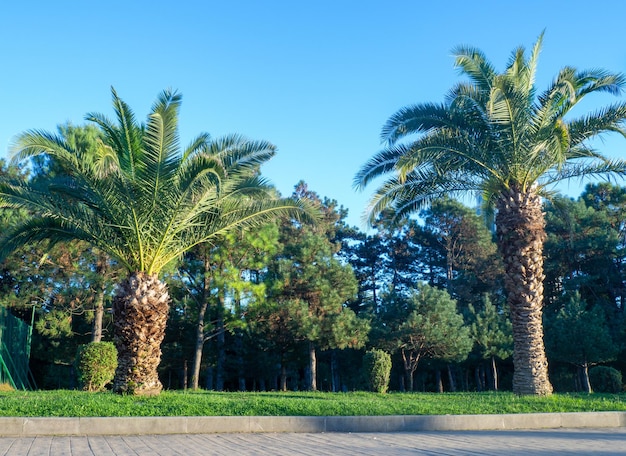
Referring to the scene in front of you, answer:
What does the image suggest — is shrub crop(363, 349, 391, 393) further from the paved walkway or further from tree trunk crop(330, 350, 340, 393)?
tree trunk crop(330, 350, 340, 393)

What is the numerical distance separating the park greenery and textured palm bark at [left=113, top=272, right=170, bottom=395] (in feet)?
0.13

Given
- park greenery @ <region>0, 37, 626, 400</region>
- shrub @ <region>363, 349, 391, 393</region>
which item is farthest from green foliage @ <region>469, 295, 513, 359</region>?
shrub @ <region>363, 349, 391, 393</region>

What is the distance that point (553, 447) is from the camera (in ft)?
25.5

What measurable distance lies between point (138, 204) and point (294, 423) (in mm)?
6786

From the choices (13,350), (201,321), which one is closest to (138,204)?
(13,350)

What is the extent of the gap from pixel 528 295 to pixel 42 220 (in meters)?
13.0

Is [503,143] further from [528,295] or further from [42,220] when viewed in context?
[42,220]

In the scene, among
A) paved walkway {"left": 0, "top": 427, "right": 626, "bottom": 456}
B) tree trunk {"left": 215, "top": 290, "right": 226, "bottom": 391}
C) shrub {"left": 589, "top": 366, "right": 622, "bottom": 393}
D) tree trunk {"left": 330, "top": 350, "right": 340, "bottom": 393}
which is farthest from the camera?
tree trunk {"left": 330, "top": 350, "right": 340, "bottom": 393}

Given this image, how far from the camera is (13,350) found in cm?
2217

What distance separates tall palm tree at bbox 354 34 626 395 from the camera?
49.1 feet

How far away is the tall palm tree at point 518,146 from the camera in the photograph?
49.1 feet

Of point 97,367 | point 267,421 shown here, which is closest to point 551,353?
point 97,367

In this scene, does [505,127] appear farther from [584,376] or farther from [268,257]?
[584,376]

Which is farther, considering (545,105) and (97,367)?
(97,367)
